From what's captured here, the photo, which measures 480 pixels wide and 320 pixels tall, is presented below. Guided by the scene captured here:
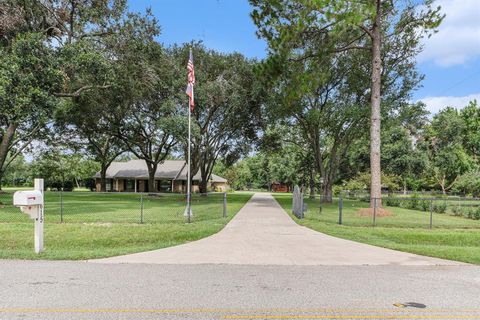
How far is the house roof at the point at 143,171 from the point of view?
193 feet

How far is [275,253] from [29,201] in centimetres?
564

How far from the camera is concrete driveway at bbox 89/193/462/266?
791 centimetres

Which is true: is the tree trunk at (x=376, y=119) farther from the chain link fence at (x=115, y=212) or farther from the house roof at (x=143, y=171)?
the house roof at (x=143, y=171)

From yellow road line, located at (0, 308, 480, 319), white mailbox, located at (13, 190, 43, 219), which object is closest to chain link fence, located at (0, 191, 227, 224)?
white mailbox, located at (13, 190, 43, 219)

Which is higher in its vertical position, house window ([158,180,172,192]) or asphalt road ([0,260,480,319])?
asphalt road ([0,260,480,319])

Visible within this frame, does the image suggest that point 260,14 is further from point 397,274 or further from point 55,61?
point 397,274

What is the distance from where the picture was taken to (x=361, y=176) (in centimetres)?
4675

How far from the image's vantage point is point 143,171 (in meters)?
60.4

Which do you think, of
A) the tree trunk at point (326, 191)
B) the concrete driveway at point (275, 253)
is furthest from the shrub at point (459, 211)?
the concrete driveway at point (275, 253)

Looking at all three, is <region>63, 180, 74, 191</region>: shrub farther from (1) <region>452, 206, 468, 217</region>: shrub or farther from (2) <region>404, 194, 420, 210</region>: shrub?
(1) <region>452, 206, 468, 217</region>: shrub

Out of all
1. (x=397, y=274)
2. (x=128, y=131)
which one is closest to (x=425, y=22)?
(x=397, y=274)

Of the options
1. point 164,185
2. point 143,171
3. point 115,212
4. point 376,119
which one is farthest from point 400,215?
point 143,171

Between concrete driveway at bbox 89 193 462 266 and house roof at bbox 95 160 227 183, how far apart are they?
47.3 meters

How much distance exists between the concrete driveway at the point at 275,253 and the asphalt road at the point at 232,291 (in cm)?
50
